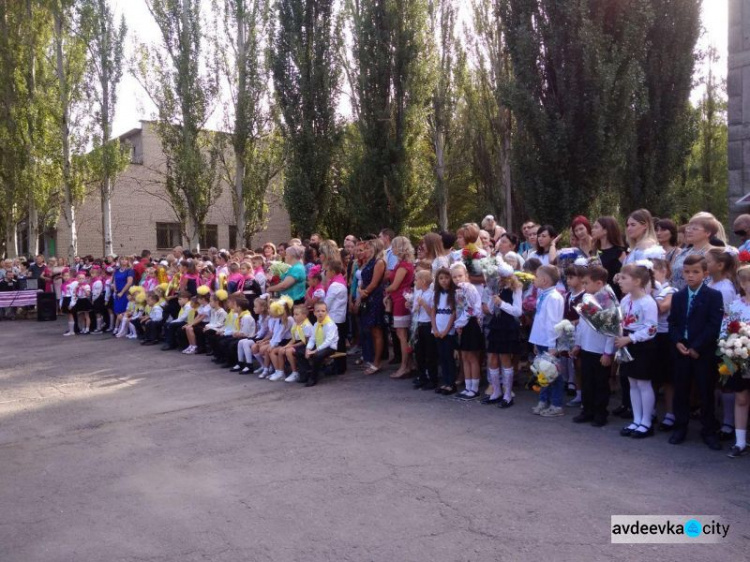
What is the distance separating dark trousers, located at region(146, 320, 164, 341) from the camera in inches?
527

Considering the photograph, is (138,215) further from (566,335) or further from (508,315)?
(566,335)

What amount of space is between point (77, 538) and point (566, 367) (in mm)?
5794

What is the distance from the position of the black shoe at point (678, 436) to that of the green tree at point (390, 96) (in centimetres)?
1265

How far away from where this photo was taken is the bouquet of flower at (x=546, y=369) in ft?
21.4

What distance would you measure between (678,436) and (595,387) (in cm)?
94

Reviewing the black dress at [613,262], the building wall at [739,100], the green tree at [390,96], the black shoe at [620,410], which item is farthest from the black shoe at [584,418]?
the green tree at [390,96]

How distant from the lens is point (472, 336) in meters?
7.61

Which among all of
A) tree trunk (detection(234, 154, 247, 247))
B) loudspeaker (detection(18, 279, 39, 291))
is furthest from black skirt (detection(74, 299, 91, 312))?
tree trunk (detection(234, 154, 247, 247))

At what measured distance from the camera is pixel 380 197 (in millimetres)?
17750

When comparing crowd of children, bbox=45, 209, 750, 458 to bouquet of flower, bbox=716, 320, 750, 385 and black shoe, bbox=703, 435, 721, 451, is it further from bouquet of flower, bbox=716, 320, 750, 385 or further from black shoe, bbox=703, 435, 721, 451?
bouquet of flower, bbox=716, 320, 750, 385

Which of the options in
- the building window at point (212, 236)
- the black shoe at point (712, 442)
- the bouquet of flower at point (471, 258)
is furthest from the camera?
the building window at point (212, 236)

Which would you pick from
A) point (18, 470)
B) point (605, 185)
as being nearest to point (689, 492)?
point (18, 470)

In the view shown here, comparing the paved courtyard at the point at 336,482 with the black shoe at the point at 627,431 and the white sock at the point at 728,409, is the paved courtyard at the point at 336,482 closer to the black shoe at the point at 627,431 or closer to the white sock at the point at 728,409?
the black shoe at the point at 627,431

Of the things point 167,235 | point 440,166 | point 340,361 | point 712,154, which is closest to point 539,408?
point 340,361
